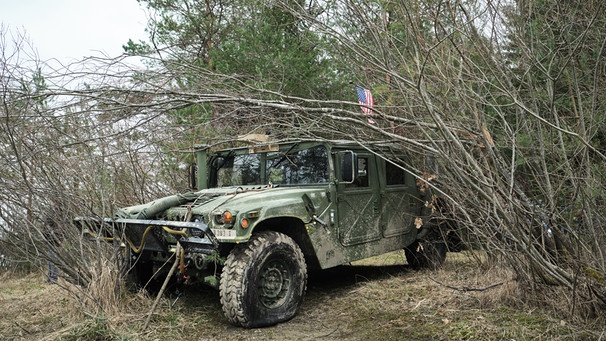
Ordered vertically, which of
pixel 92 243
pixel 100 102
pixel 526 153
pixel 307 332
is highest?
pixel 100 102

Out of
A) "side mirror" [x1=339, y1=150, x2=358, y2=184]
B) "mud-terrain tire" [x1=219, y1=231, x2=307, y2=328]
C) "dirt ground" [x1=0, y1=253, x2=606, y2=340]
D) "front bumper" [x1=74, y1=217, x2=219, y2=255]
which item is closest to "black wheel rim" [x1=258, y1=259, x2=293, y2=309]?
"mud-terrain tire" [x1=219, y1=231, x2=307, y2=328]

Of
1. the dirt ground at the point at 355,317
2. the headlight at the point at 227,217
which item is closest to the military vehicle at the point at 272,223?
the headlight at the point at 227,217

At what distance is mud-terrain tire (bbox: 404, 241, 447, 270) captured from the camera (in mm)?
6691

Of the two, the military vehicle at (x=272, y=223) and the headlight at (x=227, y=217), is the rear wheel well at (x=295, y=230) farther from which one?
the headlight at (x=227, y=217)

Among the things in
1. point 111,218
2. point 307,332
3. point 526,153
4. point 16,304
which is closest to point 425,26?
point 526,153

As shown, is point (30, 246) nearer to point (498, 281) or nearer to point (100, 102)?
point (100, 102)

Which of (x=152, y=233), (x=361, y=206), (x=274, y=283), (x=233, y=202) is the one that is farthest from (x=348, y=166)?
(x=152, y=233)

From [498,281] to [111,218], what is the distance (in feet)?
12.3

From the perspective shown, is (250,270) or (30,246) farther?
(30,246)

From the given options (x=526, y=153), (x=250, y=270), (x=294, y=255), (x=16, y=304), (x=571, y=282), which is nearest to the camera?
(x=571, y=282)

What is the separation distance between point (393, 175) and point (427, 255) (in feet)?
3.97

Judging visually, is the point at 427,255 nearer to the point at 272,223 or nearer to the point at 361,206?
the point at 361,206

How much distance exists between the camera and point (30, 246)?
15.9 ft

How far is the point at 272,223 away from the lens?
5.07 meters
